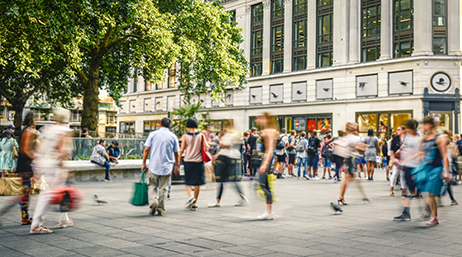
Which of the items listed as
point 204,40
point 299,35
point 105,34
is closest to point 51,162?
point 105,34

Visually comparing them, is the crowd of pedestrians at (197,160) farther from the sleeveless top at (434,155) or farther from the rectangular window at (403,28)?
the rectangular window at (403,28)

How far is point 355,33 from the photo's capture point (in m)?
35.5

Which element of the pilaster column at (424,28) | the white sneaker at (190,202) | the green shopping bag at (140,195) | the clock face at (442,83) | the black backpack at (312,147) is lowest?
the white sneaker at (190,202)

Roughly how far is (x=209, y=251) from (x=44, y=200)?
101 inches

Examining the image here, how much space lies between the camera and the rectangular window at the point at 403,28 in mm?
32344

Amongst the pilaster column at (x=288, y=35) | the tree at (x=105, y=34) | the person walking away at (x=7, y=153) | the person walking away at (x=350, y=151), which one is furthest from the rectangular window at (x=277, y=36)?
the person walking away at (x=350, y=151)

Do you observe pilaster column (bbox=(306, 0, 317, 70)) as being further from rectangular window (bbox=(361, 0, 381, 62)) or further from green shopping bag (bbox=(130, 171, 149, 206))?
green shopping bag (bbox=(130, 171, 149, 206))

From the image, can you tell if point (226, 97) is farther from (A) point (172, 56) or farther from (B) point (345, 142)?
(B) point (345, 142)

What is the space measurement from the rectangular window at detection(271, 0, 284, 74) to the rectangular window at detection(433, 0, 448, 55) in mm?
14127

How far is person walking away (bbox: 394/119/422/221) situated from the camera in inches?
300

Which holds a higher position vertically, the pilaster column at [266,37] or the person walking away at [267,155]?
the pilaster column at [266,37]

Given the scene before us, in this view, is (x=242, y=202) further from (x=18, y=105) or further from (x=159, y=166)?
(x=18, y=105)

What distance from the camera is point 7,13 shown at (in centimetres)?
1412

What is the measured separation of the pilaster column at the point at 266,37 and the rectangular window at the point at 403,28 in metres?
12.8
